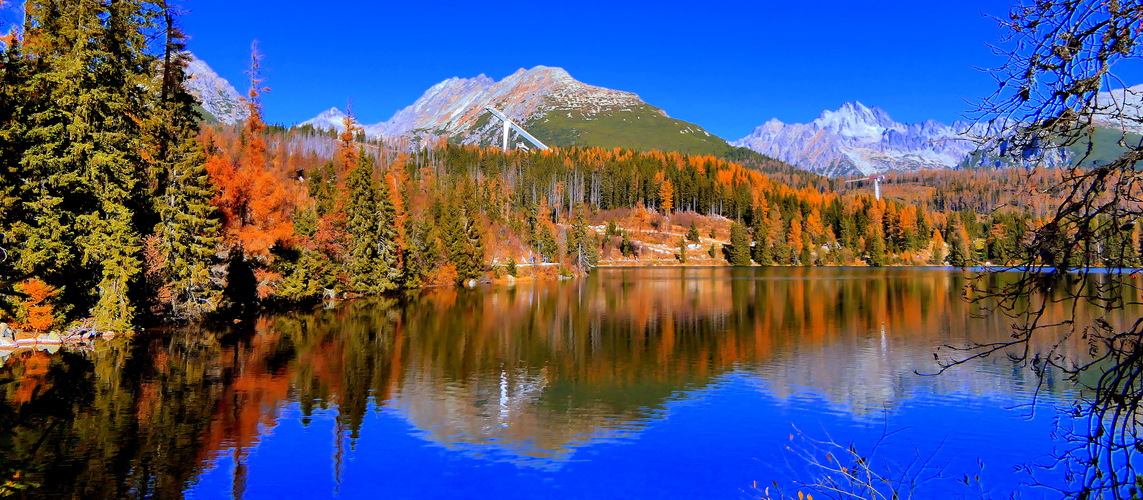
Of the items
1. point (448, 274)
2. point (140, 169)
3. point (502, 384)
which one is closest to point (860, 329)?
point (502, 384)

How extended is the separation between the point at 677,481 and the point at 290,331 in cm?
2697

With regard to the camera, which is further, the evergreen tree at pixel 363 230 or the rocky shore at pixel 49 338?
the evergreen tree at pixel 363 230

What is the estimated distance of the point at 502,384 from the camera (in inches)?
912

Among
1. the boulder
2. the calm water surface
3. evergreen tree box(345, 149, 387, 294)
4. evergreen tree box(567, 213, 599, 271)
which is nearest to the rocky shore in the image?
the boulder

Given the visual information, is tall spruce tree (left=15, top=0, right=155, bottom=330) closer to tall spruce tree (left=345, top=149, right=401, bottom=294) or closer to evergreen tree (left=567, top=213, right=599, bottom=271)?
tall spruce tree (left=345, top=149, right=401, bottom=294)

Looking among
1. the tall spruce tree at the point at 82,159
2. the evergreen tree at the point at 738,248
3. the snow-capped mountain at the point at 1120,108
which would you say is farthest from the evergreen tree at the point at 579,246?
the snow-capped mountain at the point at 1120,108

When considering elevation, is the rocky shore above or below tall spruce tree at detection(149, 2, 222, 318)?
below

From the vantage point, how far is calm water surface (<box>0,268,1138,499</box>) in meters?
13.8

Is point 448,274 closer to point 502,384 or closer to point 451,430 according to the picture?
point 502,384

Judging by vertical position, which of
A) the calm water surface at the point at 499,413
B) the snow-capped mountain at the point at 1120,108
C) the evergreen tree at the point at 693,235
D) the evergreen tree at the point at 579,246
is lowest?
the calm water surface at the point at 499,413

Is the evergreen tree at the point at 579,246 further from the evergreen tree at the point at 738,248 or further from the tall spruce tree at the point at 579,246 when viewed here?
the evergreen tree at the point at 738,248

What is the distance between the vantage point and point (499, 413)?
19234mm

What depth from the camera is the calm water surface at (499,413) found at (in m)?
13.8

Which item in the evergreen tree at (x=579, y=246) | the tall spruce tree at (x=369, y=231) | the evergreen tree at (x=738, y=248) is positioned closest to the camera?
the tall spruce tree at (x=369, y=231)
